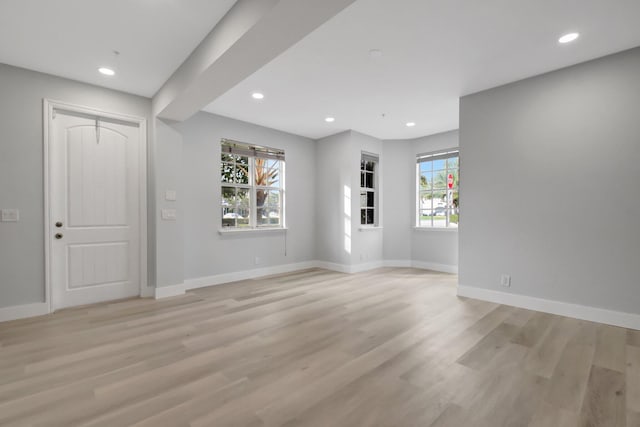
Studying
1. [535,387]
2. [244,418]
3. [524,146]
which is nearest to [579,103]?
[524,146]

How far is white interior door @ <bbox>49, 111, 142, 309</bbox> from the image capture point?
11.6 ft

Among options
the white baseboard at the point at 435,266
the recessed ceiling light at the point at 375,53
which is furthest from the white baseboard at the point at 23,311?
→ the white baseboard at the point at 435,266

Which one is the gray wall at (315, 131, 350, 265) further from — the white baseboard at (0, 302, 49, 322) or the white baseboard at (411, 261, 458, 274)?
the white baseboard at (0, 302, 49, 322)

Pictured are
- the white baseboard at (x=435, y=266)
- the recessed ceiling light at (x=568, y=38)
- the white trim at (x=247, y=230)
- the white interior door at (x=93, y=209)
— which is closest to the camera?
the recessed ceiling light at (x=568, y=38)

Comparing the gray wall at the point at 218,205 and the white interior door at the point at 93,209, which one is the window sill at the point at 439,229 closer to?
the gray wall at the point at 218,205

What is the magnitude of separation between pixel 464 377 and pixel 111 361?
264 cm

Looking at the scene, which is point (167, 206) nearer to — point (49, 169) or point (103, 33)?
point (49, 169)

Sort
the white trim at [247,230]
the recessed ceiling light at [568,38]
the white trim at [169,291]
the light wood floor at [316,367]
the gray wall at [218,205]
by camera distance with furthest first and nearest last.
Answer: the white trim at [247,230] < the gray wall at [218,205] < the white trim at [169,291] < the recessed ceiling light at [568,38] < the light wood floor at [316,367]

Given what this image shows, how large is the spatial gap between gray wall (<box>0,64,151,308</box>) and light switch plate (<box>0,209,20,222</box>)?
38mm

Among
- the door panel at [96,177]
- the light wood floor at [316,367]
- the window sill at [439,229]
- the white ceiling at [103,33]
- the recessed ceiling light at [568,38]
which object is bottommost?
the light wood floor at [316,367]

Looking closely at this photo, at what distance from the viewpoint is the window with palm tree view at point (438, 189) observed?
5812mm

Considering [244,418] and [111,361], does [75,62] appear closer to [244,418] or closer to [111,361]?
[111,361]

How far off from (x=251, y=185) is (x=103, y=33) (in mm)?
2957

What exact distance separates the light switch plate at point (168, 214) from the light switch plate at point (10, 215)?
1.41m
